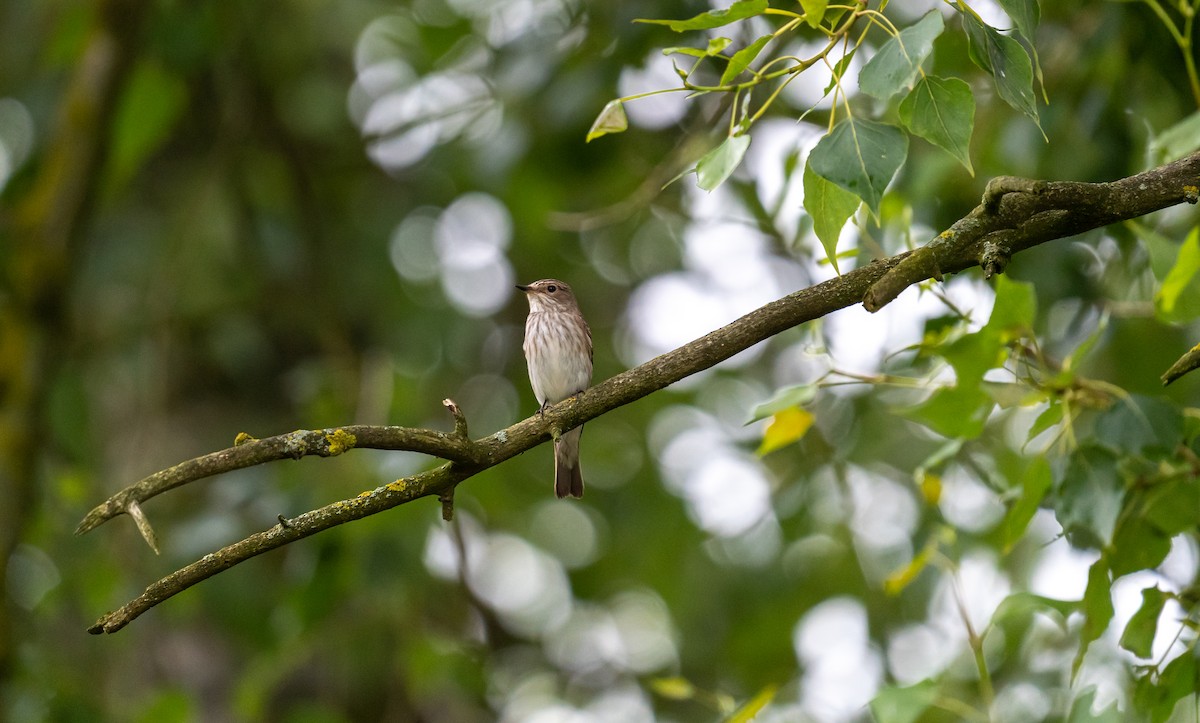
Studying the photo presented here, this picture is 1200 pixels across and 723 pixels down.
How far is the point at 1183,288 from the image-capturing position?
10.1ft

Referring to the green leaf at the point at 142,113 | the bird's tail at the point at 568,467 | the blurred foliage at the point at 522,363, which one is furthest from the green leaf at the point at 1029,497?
the green leaf at the point at 142,113

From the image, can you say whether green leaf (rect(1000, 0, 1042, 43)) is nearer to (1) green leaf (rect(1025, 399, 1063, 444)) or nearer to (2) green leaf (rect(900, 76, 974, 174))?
(2) green leaf (rect(900, 76, 974, 174))

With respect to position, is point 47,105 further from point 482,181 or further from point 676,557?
point 676,557

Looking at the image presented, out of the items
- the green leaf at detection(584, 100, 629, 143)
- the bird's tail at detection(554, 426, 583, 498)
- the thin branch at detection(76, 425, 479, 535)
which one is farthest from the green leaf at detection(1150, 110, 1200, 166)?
the bird's tail at detection(554, 426, 583, 498)

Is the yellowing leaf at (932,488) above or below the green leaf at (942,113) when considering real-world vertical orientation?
below

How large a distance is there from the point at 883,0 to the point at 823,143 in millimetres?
300

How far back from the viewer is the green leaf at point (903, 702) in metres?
3.12

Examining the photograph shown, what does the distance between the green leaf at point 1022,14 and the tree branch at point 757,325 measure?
35 centimetres

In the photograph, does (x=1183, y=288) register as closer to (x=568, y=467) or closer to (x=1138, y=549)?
(x=1138, y=549)

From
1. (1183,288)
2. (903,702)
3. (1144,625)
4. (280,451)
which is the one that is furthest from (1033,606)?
(280,451)

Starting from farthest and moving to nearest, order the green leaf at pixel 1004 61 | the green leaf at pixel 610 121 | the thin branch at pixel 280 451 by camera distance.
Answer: the green leaf at pixel 610 121 → the thin branch at pixel 280 451 → the green leaf at pixel 1004 61

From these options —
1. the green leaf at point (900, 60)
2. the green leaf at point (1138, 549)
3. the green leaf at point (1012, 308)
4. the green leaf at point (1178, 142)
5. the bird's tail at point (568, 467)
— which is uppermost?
the green leaf at point (900, 60)

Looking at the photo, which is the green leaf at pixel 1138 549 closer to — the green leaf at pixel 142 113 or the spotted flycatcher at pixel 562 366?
the spotted flycatcher at pixel 562 366

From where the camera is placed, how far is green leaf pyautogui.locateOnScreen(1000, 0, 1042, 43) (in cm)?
229
